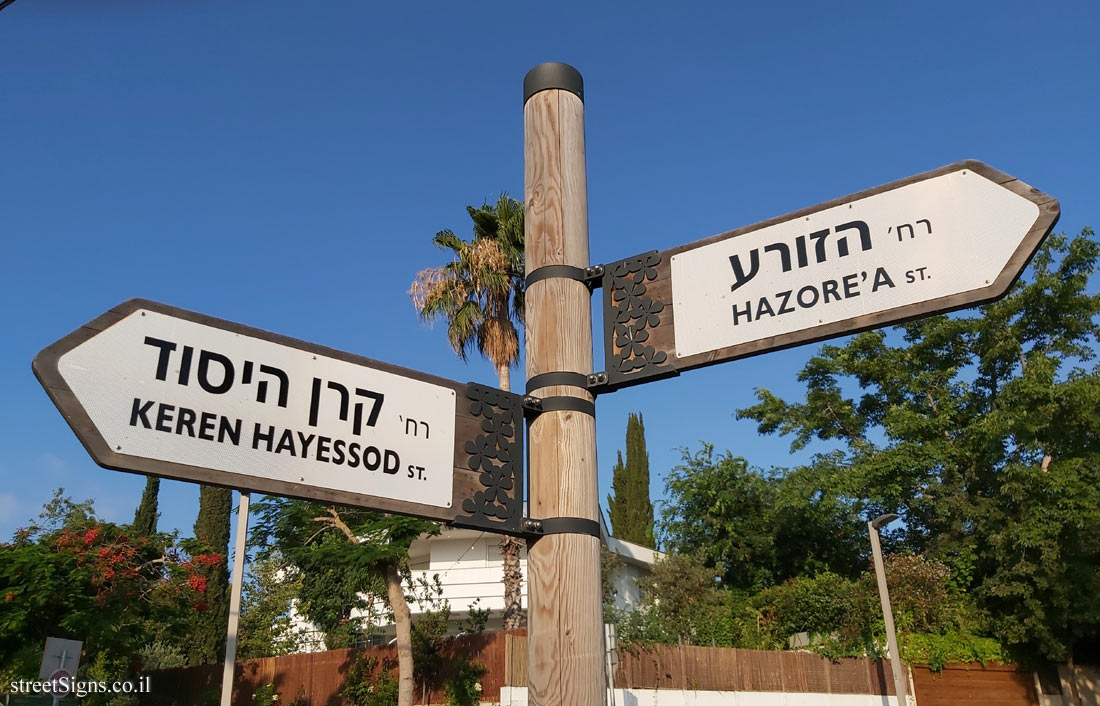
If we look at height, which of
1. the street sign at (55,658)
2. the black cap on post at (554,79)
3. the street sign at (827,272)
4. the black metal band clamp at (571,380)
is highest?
the black cap on post at (554,79)

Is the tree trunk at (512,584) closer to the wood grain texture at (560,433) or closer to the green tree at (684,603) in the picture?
the green tree at (684,603)

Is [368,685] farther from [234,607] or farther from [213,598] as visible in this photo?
[213,598]

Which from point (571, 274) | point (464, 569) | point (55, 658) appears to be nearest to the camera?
point (571, 274)

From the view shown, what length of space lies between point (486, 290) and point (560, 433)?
2125cm

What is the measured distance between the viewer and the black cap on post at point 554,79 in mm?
3486

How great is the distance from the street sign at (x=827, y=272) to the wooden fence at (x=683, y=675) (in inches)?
731

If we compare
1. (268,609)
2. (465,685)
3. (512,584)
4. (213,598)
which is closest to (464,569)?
(268,609)

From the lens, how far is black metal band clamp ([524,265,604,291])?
10.5 ft

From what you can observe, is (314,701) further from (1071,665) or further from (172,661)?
(1071,665)

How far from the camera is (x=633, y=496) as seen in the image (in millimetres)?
56531

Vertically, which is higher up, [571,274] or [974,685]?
[571,274]

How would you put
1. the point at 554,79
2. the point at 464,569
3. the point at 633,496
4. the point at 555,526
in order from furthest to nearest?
the point at 633,496
the point at 464,569
the point at 554,79
the point at 555,526

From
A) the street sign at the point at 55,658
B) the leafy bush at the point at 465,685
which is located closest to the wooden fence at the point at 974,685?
the leafy bush at the point at 465,685

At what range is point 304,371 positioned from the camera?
2816 millimetres
